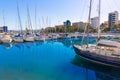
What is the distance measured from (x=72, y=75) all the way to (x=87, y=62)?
6294mm

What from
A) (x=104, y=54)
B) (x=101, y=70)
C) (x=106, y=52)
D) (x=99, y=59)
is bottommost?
(x=101, y=70)

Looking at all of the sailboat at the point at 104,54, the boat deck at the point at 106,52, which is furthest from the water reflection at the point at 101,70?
the boat deck at the point at 106,52

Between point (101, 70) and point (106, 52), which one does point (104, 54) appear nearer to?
point (106, 52)

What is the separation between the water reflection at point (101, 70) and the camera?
736 inches

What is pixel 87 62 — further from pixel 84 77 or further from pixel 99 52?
pixel 84 77

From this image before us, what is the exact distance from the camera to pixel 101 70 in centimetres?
2108

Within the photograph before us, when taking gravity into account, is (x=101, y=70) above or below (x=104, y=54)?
below

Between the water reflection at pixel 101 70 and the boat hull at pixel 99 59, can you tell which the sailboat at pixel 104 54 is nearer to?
the boat hull at pixel 99 59

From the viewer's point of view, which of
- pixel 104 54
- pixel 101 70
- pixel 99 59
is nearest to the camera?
pixel 101 70

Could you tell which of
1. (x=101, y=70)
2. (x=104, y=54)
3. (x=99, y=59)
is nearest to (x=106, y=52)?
(x=104, y=54)

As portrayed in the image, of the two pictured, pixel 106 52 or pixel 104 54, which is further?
pixel 106 52

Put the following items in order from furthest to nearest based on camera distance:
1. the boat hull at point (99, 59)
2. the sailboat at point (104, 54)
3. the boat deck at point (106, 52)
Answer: the boat deck at point (106, 52) → the sailboat at point (104, 54) → the boat hull at point (99, 59)

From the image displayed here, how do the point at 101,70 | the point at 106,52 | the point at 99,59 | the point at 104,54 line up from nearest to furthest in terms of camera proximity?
A: 1. the point at 101,70
2. the point at 104,54
3. the point at 106,52
4. the point at 99,59

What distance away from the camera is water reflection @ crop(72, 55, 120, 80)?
18.7 meters
